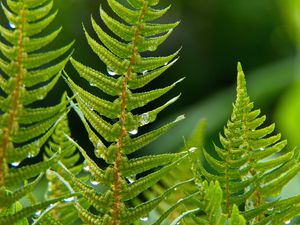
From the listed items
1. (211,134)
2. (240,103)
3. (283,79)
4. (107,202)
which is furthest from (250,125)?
(283,79)

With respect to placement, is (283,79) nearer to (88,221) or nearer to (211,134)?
(211,134)

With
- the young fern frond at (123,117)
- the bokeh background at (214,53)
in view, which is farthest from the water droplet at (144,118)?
the bokeh background at (214,53)

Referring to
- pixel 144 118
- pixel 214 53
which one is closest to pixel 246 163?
pixel 144 118

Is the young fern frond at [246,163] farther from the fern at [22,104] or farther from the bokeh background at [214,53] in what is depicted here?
the bokeh background at [214,53]

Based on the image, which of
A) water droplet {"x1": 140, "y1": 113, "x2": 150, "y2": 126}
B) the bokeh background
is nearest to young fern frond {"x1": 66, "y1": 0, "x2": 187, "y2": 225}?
water droplet {"x1": 140, "y1": 113, "x2": 150, "y2": 126}

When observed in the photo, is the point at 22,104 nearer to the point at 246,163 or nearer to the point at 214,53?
the point at 246,163
